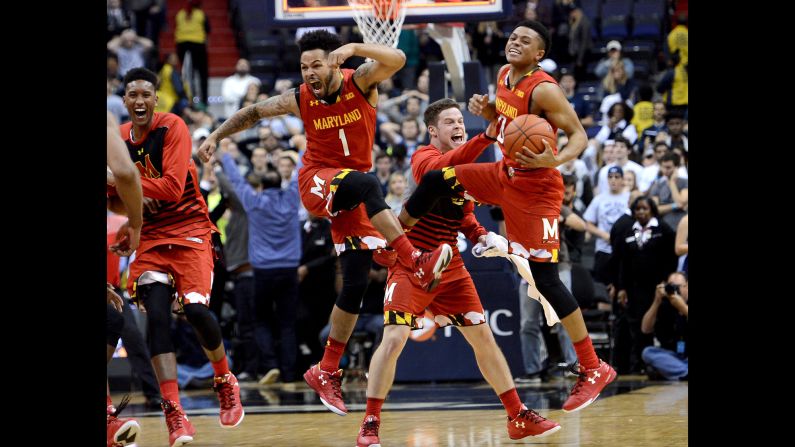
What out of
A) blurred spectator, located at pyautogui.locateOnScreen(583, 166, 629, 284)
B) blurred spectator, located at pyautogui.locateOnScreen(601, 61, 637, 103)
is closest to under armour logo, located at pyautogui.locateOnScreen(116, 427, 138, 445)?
blurred spectator, located at pyautogui.locateOnScreen(583, 166, 629, 284)

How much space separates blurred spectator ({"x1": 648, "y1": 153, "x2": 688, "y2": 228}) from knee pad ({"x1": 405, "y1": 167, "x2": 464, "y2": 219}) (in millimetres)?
6270

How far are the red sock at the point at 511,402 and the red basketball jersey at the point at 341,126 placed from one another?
1.86 meters

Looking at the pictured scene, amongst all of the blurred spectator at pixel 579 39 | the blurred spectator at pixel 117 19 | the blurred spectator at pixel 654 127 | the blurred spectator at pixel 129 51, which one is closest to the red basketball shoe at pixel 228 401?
the blurred spectator at pixel 654 127

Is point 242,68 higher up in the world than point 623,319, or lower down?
higher up

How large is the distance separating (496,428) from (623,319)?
5.03 m

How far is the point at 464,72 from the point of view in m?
12.7

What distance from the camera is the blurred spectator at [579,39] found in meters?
20.7

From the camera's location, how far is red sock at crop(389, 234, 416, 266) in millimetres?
7500

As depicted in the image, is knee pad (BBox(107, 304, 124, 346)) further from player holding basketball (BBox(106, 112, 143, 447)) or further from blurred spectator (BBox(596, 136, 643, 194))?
blurred spectator (BBox(596, 136, 643, 194))

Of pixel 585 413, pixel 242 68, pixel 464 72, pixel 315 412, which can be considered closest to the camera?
pixel 585 413

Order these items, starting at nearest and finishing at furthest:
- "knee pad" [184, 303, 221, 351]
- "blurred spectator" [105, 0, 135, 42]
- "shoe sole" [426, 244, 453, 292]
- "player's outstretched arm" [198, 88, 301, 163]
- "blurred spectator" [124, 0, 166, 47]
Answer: "shoe sole" [426, 244, 453, 292]
"knee pad" [184, 303, 221, 351]
"player's outstretched arm" [198, 88, 301, 163]
"blurred spectator" [105, 0, 135, 42]
"blurred spectator" [124, 0, 166, 47]

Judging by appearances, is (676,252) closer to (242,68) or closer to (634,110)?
(634,110)
